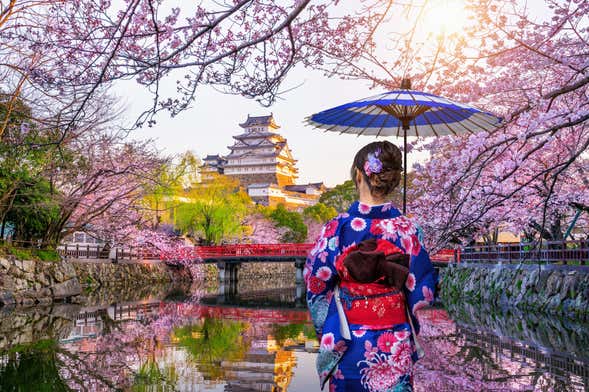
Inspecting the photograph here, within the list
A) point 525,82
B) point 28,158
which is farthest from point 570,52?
point 28,158

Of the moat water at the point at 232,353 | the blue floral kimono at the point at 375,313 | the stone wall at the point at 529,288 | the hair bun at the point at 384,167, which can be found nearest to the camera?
the blue floral kimono at the point at 375,313

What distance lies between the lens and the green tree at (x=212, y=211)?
38.6 m

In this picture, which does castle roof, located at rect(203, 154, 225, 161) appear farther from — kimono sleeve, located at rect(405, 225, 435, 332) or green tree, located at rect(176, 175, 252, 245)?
kimono sleeve, located at rect(405, 225, 435, 332)

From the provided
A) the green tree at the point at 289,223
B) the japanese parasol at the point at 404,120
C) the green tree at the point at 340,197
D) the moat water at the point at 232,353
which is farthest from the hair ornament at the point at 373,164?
the green tree at the point at 340,197

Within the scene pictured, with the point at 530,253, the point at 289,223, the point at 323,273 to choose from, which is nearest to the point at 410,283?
the point at 323,273

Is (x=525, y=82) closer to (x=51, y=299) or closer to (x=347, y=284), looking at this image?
(x=347, y=284)

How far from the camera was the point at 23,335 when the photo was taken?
9.76 metres

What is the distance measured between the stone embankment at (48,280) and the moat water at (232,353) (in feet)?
7.16

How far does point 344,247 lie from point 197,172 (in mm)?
34997

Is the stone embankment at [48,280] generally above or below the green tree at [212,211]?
below

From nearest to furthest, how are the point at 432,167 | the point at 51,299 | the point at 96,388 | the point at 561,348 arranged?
the point at 96,388
the point at 561,348
the point at 432,167
the point at 51,299

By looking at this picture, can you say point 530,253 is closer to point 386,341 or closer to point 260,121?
point 386,341

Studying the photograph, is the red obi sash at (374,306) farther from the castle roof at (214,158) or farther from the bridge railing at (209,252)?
the castle roof at (214,158)

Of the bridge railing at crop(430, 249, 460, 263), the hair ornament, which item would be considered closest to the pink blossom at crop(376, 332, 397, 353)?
the hair ornament
